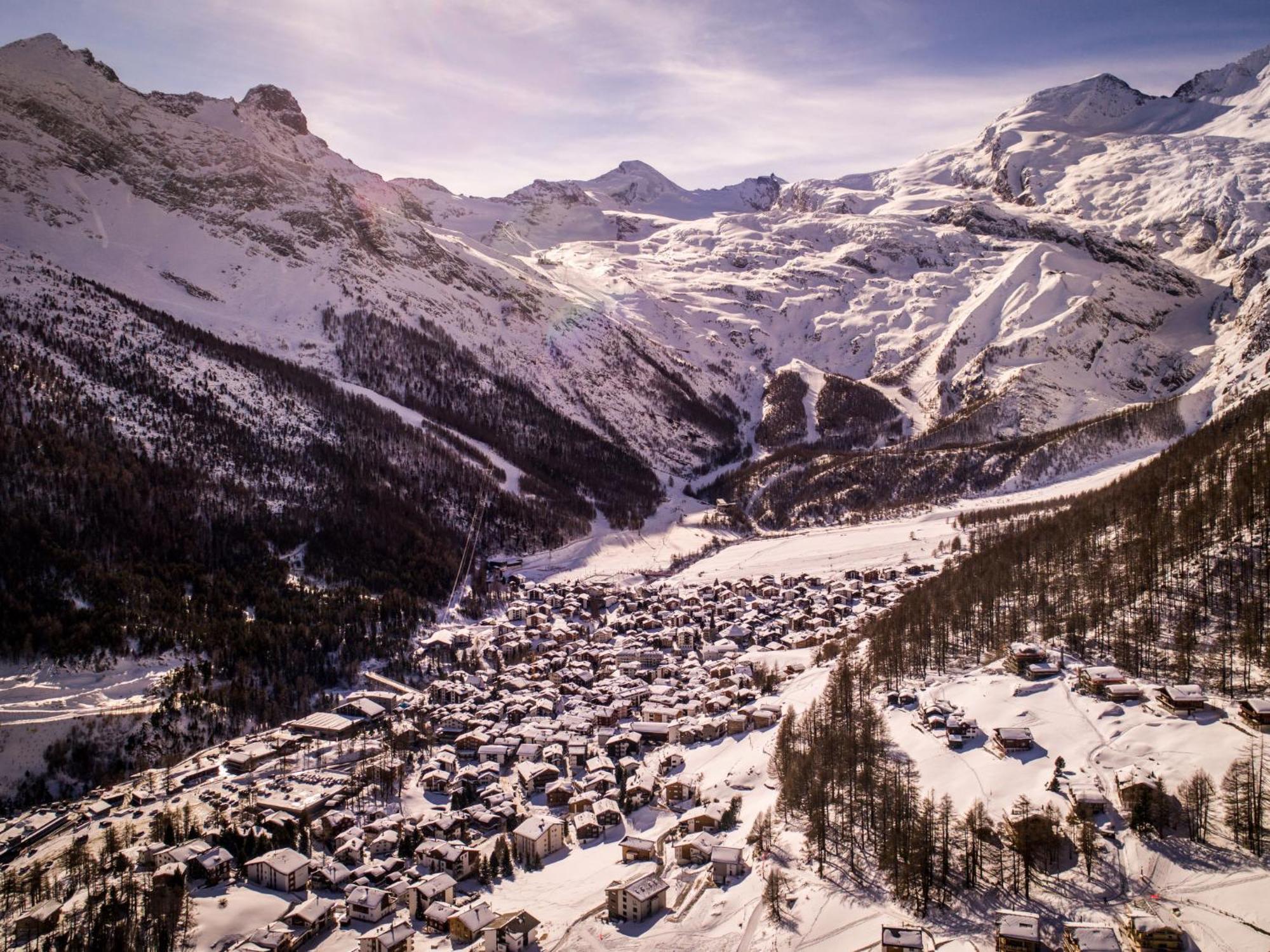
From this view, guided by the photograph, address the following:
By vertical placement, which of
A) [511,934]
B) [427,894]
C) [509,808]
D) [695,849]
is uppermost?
[695,849]

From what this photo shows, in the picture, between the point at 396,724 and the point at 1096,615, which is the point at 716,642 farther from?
the point at 1096,615

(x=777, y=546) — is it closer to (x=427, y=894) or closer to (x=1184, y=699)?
(x=1184, y=699)

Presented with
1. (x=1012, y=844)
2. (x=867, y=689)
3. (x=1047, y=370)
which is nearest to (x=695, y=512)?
(x=1047, y=370)

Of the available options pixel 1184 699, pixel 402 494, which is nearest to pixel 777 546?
pixel 402 494

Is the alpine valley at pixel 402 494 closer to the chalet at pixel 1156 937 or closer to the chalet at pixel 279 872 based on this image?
the chalet at pixel 1156 937

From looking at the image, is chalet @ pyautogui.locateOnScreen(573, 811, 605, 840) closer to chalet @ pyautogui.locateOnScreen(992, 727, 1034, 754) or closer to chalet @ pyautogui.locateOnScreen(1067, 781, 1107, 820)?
chalet @ pyautogui.locateOnScreen(992, 727, 1034, 754)
